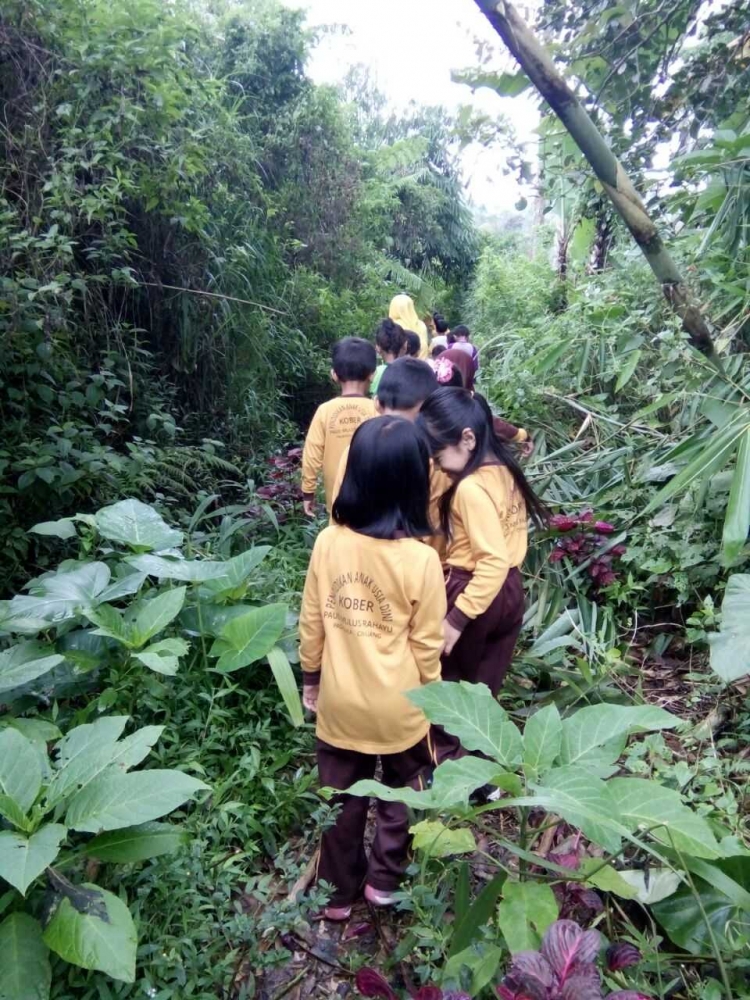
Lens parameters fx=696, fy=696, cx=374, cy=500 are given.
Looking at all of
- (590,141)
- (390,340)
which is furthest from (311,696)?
(390,340)

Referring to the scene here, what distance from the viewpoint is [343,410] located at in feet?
11.1

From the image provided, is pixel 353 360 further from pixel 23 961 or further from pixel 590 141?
pixel 23 961

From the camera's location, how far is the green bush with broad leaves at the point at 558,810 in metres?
1.15

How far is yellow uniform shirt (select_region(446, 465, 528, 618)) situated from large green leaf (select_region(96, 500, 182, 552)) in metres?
1.08

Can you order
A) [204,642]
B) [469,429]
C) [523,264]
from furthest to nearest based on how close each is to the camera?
[523,264]
[204,642]
[469,429]

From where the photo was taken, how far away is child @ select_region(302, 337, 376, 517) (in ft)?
11.1

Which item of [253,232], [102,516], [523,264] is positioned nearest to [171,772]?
[102,516]

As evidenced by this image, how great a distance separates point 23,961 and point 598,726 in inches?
46.4

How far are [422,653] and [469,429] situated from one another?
79cm

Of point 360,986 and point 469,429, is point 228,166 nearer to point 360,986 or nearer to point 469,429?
point 469,429

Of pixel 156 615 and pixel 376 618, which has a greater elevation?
pixel 376 618

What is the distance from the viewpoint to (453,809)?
132cm

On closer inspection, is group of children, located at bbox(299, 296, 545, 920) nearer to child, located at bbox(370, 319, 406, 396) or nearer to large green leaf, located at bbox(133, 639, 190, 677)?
large green leaf, located at bbox(133, 639, 190, 677)

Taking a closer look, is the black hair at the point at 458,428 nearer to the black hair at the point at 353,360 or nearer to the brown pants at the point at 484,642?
the brown pants at the point at 484,642
